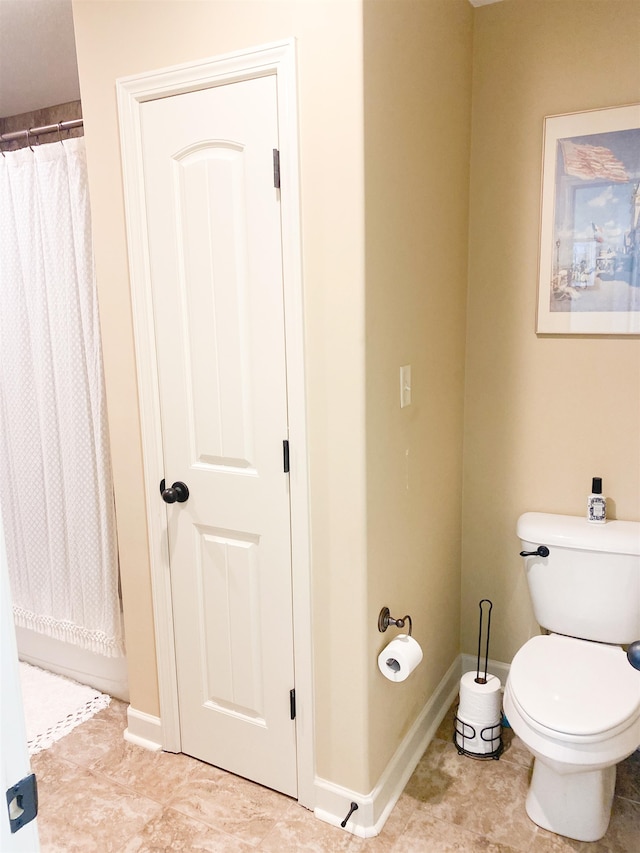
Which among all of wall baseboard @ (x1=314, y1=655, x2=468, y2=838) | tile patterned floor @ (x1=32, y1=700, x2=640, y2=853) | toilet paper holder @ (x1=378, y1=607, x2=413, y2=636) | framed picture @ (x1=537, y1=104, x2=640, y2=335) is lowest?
tile patterned floor @ (x1=32, y1=700, x2=640, y2=853)

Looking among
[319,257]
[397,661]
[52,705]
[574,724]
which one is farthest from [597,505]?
[52,705]

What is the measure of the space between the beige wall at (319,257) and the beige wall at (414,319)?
4 centimetres

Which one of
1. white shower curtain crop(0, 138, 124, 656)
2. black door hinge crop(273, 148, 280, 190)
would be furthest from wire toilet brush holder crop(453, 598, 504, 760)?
black door hinge crop(273, 148, 280, 190)

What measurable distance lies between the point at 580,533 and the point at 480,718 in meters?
0.70

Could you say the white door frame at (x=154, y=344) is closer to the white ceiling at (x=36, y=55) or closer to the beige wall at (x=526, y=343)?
the white ceiling at (x=36, y=55)

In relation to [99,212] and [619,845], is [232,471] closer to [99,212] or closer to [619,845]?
[99,212]

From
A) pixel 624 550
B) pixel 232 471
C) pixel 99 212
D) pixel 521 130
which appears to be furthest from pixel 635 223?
pixel 99 212

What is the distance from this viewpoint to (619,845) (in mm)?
1791

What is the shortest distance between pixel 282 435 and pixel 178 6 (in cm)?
118

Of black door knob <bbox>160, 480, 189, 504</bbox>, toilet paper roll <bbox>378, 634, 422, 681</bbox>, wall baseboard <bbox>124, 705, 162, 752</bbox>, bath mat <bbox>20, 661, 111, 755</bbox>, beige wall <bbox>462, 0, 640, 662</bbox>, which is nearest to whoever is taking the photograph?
toilet paper roll <bbox>378, 634, 422, 681</bbox>

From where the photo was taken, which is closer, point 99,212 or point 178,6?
point 178,6

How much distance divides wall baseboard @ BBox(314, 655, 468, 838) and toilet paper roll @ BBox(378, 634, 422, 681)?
0.36 meters

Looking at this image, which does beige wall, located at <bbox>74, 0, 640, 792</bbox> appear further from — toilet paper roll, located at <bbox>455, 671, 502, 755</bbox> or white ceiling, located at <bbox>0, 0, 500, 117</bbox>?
white ceiling, located at <bbox>0, 0, 500, 117</bbox>

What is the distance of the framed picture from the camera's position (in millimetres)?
2068
